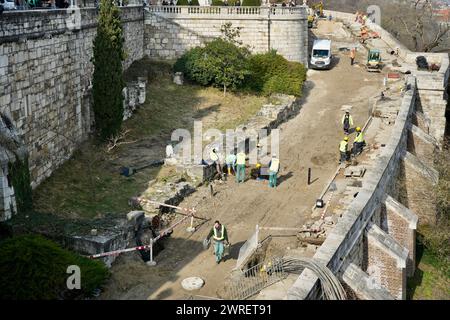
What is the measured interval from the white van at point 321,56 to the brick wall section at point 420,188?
16371 millimetres

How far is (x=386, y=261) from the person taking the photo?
17.1 metres

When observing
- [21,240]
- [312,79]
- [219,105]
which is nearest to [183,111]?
[219,105]

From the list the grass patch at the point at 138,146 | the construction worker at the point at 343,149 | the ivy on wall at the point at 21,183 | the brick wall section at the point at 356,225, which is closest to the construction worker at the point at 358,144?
the construction worker at the point at 343,149

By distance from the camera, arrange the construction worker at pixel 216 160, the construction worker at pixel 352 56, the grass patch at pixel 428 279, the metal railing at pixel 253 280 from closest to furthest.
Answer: the metal railing at pixel 253 280, the grass patch at pixel 428 279, the construction worker at pixel 216 160, the construction worker at pixel 352 56

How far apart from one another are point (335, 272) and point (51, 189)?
31.6 ft

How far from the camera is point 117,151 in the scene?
24.0m

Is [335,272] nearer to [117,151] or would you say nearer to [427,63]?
[117,151]

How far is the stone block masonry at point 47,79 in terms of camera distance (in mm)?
17297

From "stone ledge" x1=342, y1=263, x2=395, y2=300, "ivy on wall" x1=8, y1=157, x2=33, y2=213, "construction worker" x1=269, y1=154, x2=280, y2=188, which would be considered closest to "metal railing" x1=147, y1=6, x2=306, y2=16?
"construction worker" x1=269, y1=154, x2=280, y2=188

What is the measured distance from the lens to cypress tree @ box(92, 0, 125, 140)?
23531mm

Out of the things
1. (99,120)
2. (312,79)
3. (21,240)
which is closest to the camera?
(21,240)

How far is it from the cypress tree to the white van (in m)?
18.9

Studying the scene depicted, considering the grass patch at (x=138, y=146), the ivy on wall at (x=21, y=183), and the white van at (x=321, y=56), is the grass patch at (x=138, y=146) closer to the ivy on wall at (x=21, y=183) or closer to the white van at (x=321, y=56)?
the ivy on wall at (x=21, y=183)

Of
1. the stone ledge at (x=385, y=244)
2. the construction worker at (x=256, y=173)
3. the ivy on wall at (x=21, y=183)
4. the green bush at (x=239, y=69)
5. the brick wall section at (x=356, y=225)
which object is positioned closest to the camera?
the brick wall section at (x=356, y=225)
